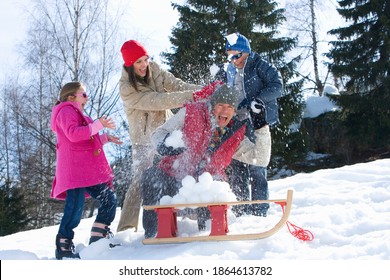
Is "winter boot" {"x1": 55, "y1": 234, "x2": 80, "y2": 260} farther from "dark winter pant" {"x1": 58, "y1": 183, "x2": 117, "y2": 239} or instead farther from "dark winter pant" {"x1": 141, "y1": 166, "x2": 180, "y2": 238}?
"dark winter pant" {"x1": 141, "y1": 166, "x2": 180, "y2": 238}

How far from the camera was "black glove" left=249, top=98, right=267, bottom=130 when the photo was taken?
12.6 feet

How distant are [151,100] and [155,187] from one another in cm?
79

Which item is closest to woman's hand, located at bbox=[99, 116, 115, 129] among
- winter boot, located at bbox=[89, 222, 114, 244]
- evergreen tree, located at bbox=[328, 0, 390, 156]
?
winter boot, located at bbox=[89, 222, 114, 244]

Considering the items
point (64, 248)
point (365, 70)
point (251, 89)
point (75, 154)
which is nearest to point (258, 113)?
point (251, 89)

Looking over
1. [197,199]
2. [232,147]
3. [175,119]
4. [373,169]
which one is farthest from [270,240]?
[373,169]

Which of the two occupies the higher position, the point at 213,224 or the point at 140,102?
the point at 140,102

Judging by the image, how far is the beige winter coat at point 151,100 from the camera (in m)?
4.02

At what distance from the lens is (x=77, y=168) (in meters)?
3.60

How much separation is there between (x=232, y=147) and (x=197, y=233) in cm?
71

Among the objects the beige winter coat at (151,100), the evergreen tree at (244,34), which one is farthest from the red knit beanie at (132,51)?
the evergreen tree at (244,34)

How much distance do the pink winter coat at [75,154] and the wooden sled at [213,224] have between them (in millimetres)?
573

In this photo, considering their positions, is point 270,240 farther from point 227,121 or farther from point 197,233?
point 227,121

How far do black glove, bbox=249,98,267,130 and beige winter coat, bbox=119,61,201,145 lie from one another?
518 mm

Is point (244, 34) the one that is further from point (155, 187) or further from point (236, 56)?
point (155, 187)
